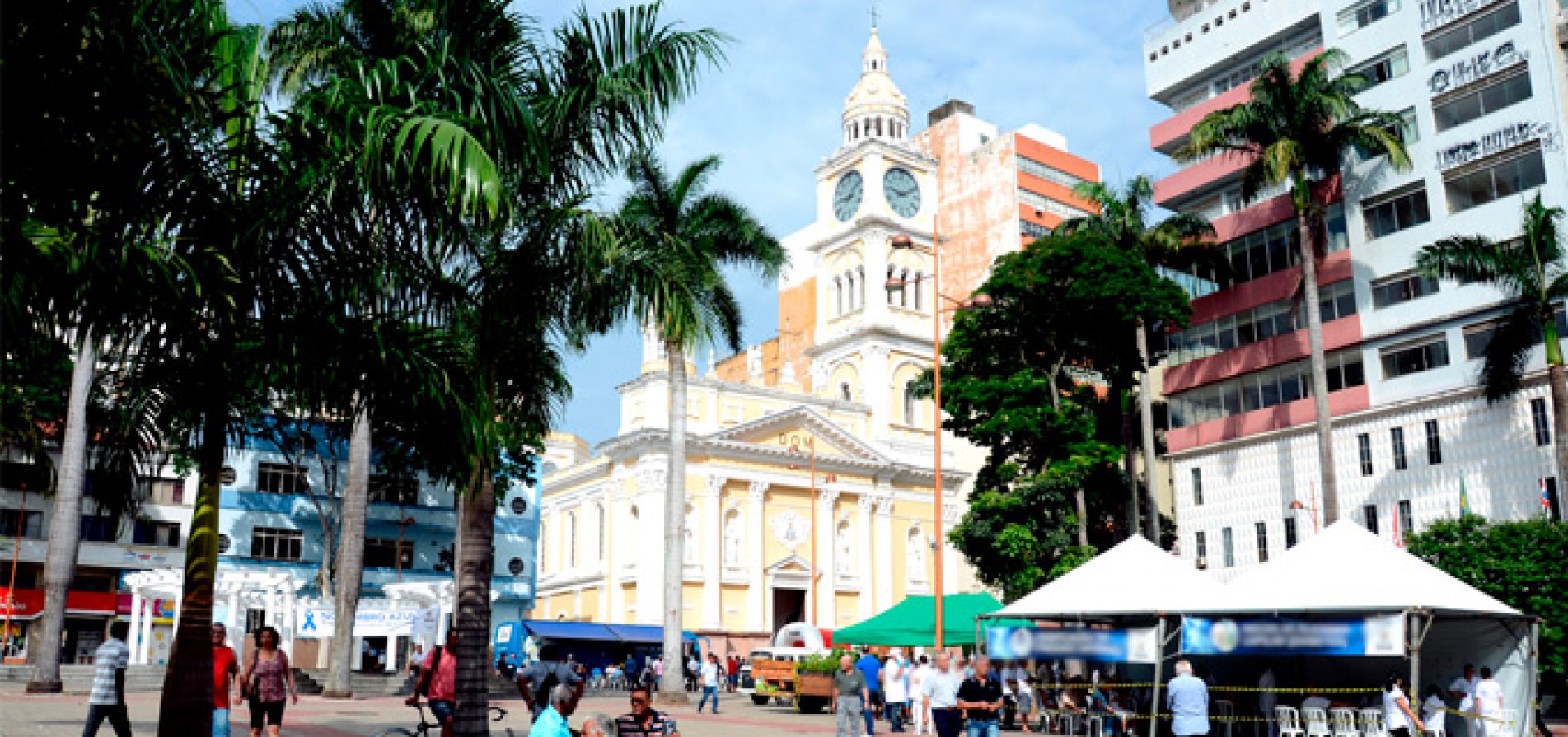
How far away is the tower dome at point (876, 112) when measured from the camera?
255ft

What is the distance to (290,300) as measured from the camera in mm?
11797

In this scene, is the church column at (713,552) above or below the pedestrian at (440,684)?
above

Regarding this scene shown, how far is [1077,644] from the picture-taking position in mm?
22672

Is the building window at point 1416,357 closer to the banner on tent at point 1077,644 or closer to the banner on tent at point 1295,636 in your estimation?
the banner on tent at point 1295,636

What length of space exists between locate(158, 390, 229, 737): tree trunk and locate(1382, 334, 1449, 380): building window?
3586cm

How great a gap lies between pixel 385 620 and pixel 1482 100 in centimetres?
3497

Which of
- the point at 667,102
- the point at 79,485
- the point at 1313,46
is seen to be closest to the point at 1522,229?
the point at 1313,46

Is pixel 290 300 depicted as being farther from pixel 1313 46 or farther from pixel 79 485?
pixel 1313 46

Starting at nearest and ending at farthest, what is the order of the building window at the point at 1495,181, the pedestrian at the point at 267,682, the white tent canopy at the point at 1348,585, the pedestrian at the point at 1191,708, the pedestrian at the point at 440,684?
the pedestrian at the point at 440,684 → the pedestrian at the point at 267,682 → the pedestrian at the point at 1191,708 → the white tent canopy at the point at 1348,585 → the building window at the point at 1495,181

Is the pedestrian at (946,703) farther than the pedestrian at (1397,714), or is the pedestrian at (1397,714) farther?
the pedestrian at (1397,714)

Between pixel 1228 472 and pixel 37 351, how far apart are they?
1575 inches

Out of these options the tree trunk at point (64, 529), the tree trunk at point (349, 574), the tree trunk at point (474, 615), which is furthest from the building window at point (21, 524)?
the tree trunk at point (474, 615)

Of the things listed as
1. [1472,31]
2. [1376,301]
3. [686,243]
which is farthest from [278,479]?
[1472,31]

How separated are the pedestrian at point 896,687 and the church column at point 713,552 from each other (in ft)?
123
